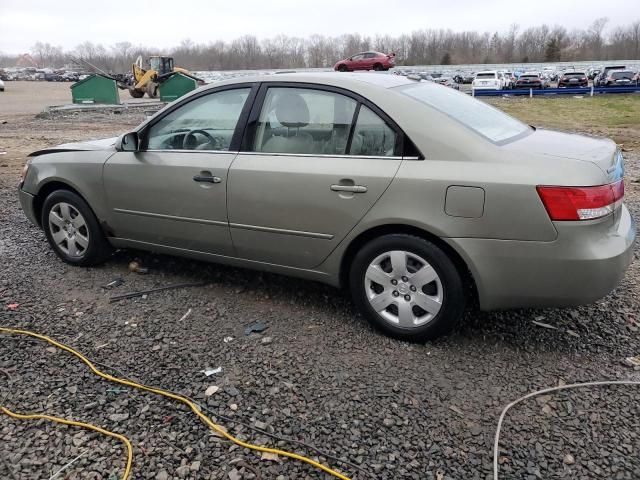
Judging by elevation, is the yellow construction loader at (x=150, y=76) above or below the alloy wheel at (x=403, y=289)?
above

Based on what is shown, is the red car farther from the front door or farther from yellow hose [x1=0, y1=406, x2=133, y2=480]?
yellow hose [x1=0, y1=406, x2=133, y2=480]

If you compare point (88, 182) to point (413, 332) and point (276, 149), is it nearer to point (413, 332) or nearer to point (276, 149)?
point (276, 149)

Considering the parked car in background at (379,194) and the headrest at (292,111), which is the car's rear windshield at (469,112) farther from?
the headrest at (292,111)

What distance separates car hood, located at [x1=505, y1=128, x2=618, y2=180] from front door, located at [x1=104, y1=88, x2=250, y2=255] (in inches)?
77.2

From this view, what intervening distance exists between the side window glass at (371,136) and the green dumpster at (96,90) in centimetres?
2530

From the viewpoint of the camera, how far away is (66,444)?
2676 millimetres

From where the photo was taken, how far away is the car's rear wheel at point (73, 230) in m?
4.73

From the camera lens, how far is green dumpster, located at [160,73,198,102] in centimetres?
2725

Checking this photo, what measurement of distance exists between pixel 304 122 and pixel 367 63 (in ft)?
116

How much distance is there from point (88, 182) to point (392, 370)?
2975mm

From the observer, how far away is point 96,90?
26.5 m

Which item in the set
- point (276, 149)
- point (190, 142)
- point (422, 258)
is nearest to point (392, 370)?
point (422, 258)

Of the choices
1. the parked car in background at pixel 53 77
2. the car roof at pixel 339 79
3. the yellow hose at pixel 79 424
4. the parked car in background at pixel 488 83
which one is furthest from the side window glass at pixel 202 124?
the parked car in background at pixel 53 77

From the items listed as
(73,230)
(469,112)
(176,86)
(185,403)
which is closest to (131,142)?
(73,230)
